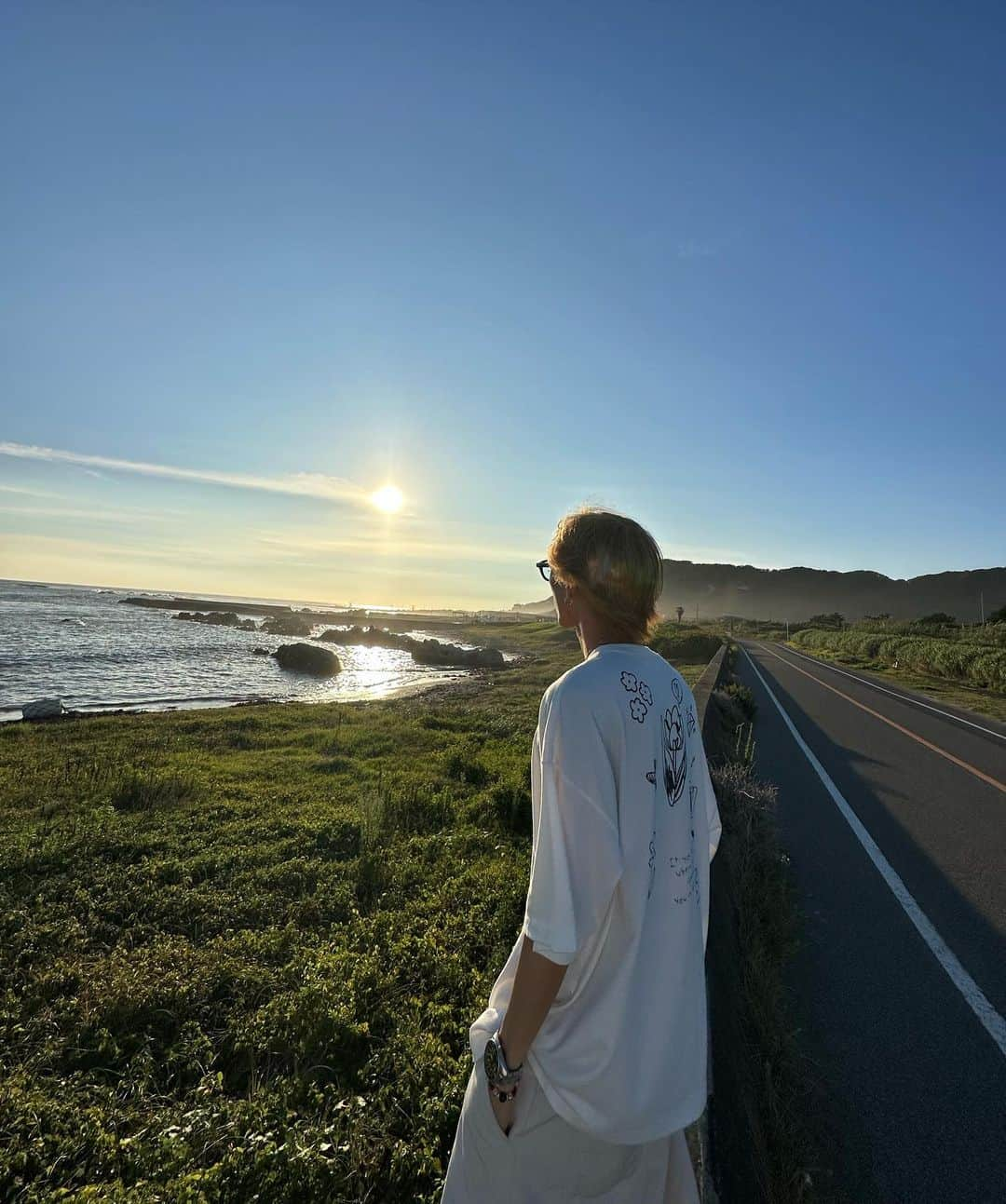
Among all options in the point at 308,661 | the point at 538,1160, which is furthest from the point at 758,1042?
the point at 308,661

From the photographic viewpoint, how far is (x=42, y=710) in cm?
1656

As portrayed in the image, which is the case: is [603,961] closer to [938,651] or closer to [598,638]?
[598,638]

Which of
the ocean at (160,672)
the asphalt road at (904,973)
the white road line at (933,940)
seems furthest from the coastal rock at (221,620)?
the white road line at (933,940)

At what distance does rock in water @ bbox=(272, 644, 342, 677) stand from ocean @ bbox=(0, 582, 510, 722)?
688mm

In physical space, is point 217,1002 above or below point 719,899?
below

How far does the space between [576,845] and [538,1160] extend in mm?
792

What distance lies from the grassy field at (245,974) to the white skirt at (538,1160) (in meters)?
1.33

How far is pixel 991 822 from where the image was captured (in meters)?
7.28

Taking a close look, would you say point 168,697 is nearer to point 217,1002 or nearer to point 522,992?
point 217,1002

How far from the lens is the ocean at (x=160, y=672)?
2123 cm

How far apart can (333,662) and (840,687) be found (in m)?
22.9

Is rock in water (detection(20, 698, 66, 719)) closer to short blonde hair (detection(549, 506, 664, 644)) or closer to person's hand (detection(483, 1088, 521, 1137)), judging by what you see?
person's hand (detection(483, 1088, 521, 1137))

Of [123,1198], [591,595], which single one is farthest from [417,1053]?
[591,595]

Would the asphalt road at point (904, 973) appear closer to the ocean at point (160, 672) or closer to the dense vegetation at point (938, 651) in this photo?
the dense vegetation at point (938, 651)
